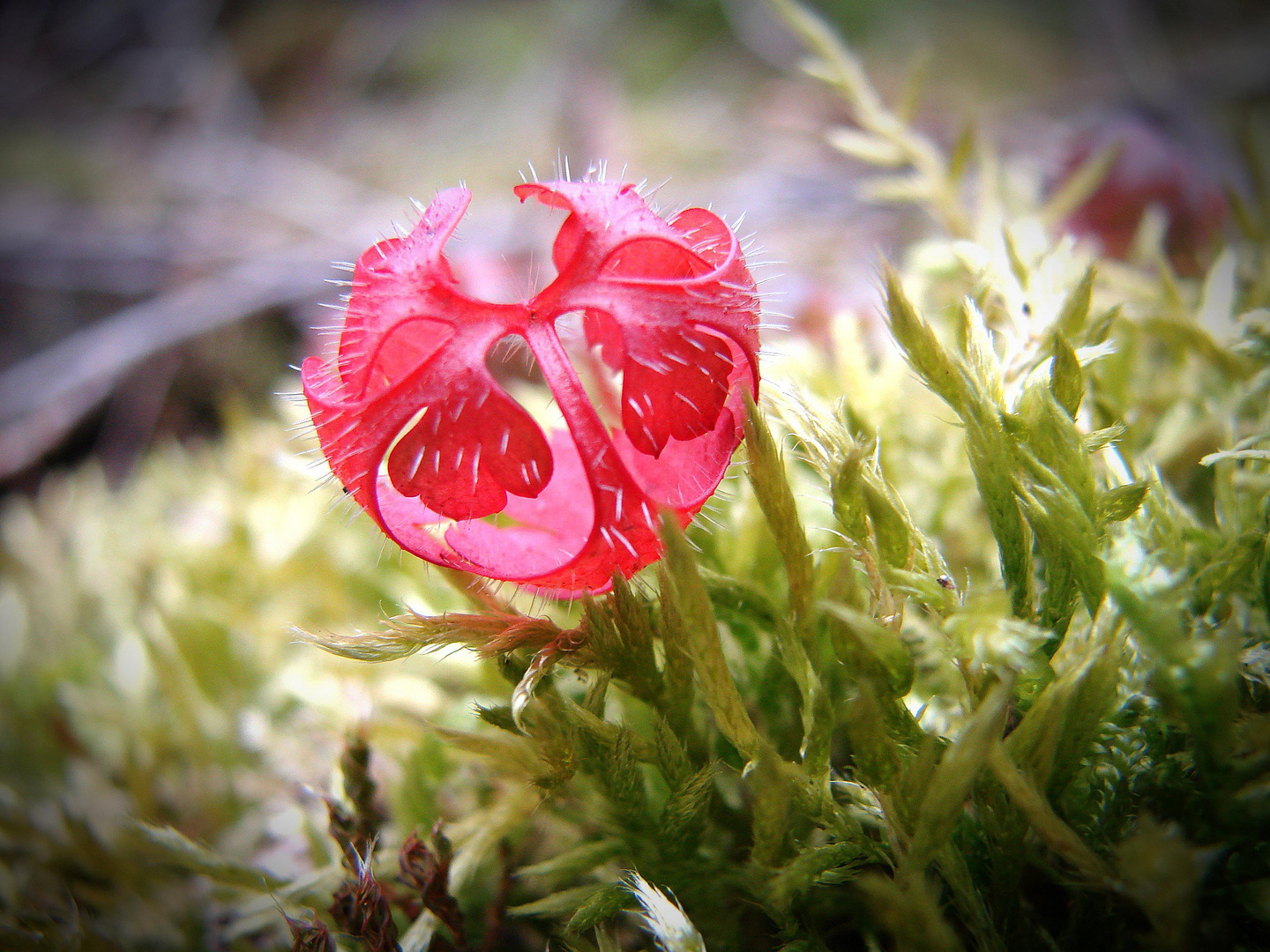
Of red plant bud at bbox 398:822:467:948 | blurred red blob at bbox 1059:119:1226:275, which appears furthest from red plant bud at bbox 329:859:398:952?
blurred red blob at bbox 1059:119:1226:275

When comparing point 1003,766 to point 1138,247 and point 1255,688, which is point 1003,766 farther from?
point 1138,247

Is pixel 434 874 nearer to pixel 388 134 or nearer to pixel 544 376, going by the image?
pixel 544 376

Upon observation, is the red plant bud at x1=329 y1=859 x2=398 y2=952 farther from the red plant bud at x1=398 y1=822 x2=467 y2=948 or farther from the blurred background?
the blurred background

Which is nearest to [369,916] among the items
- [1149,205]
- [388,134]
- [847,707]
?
[847,707]

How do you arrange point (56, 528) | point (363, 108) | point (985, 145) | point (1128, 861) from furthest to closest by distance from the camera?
point (363, 108), point (56, 528), point (985, 145), point (1128, 861)

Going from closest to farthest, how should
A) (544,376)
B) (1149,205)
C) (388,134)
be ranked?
(544,376)
(1149,205)
(388,134)

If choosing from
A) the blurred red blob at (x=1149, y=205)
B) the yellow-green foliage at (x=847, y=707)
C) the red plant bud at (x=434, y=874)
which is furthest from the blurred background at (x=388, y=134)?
the red plant bud at (x=434, y=874)

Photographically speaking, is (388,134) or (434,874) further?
(388,134)

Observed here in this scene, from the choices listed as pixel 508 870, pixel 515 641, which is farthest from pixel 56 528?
pixel 515 641
